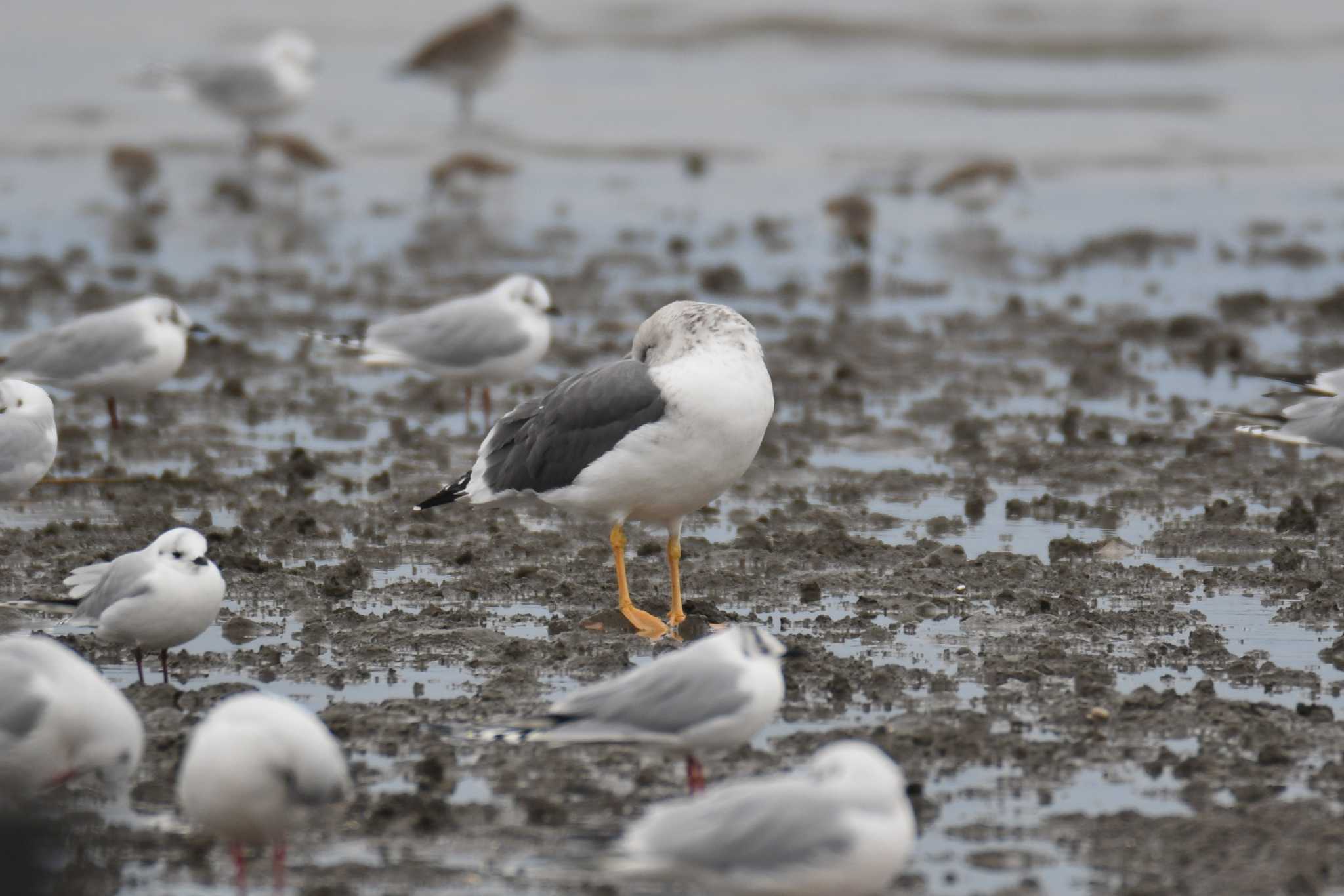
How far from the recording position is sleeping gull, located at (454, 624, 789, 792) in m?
5.52

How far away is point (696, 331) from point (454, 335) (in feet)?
13.6

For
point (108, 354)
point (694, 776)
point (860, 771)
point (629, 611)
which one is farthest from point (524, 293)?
point (860, 771)

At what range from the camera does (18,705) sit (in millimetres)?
5422

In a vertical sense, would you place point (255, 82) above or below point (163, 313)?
above

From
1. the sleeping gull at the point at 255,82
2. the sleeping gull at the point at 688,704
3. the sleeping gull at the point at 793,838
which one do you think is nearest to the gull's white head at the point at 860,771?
the sleeping gull at the point at 793,838

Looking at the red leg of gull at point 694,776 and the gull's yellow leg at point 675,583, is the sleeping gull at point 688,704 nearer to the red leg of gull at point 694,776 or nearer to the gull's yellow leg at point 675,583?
the red leg of gull at point 694,776

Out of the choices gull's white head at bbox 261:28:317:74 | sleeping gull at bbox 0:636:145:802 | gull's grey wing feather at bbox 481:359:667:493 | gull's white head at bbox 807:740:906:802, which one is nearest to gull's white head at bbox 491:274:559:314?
gull's grey wing feather at bbox 481:359:667:493

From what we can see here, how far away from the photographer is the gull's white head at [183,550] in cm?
668

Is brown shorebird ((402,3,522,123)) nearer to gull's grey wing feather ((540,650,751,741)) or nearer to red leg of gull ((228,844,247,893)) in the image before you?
gull's grey wing feather ((540,650,751,741))

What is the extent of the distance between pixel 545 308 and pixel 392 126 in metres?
17.6

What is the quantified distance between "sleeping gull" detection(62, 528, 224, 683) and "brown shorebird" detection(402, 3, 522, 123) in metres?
21.5

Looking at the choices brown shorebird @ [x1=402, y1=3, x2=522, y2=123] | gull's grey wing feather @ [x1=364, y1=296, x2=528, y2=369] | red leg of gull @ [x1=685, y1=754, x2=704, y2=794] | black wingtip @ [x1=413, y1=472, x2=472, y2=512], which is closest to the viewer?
red leg of gull @ [x1=685, y1=754, x2=704, y2=794]

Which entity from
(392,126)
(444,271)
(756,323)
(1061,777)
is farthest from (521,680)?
(392,126)

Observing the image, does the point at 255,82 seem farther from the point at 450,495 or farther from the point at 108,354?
the point at 450,495
